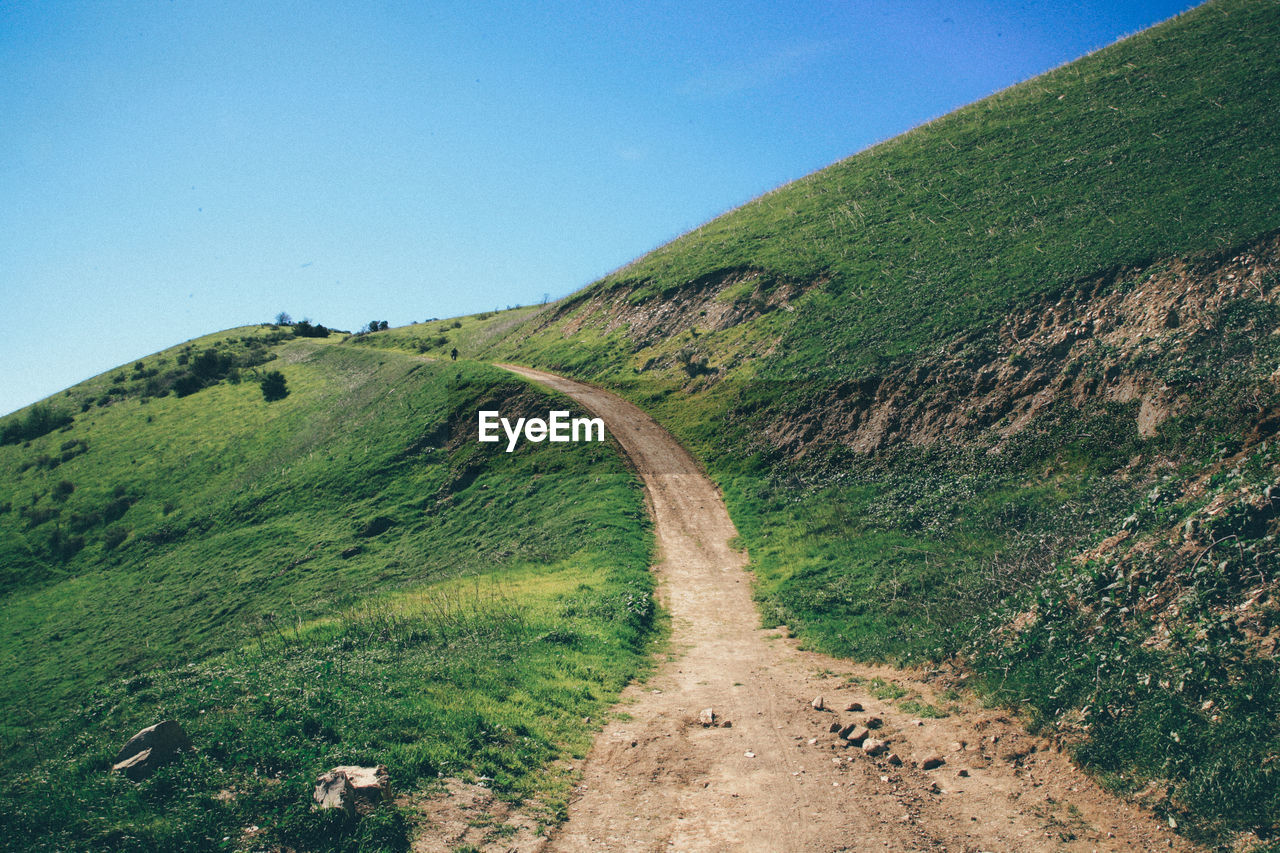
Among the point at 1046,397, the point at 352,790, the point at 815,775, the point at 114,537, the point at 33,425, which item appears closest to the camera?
the point at 352,790

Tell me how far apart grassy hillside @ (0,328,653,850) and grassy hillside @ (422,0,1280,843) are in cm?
710

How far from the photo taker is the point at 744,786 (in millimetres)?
9133

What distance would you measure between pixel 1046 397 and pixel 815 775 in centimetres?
1769

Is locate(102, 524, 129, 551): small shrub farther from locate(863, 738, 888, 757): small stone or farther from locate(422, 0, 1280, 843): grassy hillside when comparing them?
locate(863, 738, 888, 757): small stone

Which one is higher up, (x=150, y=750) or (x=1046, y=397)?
(x=1046, y=397)

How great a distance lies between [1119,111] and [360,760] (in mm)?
49962

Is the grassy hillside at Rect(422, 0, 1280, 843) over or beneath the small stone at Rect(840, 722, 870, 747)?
over

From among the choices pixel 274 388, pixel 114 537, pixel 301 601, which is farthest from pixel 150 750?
pixel 274 388

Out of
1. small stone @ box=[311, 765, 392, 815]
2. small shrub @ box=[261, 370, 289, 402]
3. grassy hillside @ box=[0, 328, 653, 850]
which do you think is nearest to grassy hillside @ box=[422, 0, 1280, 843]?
grassy hillside @ box=[0, 328, 653, 850]

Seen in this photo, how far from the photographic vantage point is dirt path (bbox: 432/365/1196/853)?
777cm

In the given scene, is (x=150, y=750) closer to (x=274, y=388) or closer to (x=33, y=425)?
(x=274, y=388)

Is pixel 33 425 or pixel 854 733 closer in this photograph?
pixel 854 733

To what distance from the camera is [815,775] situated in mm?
9305

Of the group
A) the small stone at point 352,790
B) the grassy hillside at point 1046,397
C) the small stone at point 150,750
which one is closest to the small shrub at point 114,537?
the grassy hillside at point 1046,397
